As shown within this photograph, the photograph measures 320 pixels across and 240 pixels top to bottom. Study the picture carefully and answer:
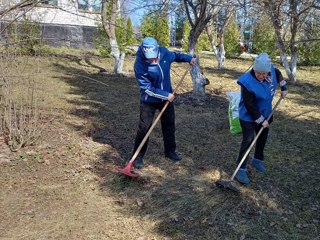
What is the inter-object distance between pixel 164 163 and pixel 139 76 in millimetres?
1166

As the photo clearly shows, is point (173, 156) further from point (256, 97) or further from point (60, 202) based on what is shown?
point (60, 202)

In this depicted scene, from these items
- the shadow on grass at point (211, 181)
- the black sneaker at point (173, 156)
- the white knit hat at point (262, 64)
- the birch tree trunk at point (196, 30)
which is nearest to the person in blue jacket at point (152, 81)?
the black sneaker at point (173, 156)

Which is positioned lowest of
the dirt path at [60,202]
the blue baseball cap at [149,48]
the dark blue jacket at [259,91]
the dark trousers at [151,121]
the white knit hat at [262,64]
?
the dirt path at [60,202]

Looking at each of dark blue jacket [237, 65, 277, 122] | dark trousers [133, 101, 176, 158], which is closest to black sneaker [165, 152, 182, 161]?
dark trousers [133, 101, 176, 158]

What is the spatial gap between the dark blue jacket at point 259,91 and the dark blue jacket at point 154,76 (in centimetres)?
82

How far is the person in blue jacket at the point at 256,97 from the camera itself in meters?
3.61

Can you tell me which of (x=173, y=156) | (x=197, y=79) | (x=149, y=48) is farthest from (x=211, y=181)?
(x=197, y=79)

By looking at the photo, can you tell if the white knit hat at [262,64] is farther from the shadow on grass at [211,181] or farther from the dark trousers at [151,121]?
the shadow on grass at [211,181]

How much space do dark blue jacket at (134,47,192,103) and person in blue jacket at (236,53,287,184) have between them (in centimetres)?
82

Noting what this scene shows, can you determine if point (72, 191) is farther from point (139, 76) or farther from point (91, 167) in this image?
point (139, 76)

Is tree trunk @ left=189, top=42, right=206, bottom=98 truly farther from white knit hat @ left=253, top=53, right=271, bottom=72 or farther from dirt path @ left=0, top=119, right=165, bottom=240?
white knit hat @ left=253, top=53, right=271, bottom=72

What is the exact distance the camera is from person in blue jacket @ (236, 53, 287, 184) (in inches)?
142

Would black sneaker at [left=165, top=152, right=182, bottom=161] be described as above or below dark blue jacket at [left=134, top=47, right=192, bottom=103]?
below

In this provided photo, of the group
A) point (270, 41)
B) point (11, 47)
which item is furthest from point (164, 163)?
point (270, 41)
